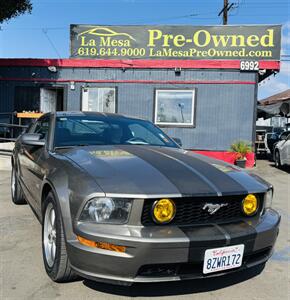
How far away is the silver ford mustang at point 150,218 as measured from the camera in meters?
2.55

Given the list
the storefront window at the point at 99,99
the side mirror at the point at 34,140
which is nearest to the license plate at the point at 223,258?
the side mirror at the point at 34,140

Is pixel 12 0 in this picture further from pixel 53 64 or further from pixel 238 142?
pixel 238 142

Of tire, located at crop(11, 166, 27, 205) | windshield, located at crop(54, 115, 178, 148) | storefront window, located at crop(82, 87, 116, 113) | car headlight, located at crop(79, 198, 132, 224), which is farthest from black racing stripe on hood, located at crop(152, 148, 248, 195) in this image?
storefront window, located at crop(82, 87, 116, 113)

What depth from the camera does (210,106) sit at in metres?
12.7

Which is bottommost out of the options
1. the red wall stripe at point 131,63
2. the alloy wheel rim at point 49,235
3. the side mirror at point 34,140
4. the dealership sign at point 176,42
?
the alloy wheel rim at point 49,235

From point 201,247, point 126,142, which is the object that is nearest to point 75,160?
point 126,142

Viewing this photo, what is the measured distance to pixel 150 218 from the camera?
264 centimetres

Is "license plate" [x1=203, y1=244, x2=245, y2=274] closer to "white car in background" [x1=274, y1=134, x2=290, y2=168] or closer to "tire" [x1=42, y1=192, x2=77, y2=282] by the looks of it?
"tire" [x1=42, y1=192, x2=77, y2=282]

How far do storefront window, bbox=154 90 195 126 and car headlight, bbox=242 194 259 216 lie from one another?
988 cm

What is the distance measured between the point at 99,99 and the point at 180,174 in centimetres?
1072

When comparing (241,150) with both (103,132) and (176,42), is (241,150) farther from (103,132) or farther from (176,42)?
(103,132)

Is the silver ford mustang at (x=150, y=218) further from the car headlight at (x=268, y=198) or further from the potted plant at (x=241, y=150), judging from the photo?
the potted plant at (x=241, y=150)

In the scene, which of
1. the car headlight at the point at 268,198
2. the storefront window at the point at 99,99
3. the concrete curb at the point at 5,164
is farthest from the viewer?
the storefront window at the point at 99,99

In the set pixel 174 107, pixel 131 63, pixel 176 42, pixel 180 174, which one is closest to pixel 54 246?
pixel 180 174
